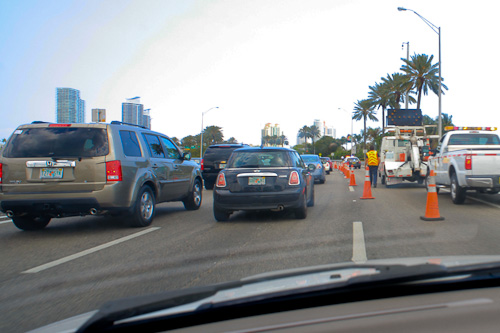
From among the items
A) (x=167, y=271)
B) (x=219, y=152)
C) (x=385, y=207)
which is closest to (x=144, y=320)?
(x=167, y=271)

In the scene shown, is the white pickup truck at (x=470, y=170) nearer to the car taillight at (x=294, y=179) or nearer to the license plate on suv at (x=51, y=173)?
the car taillight at (x=294, y=179)

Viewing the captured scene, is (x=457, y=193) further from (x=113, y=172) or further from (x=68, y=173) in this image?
(x=68, y=173)

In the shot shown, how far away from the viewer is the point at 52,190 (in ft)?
22.9

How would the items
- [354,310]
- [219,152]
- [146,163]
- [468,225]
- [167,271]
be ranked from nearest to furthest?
1. [354,310]
2. [167,271]
3. [468,225]
4. [146,163]
5. [219,152]

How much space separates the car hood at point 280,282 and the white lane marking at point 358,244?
242 centimetres

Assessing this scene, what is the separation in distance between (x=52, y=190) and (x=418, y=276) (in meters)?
6.45

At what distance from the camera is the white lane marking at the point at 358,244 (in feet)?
16.9

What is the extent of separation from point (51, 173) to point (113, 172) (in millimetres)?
990

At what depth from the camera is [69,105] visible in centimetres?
2670

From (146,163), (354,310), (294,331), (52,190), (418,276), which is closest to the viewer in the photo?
(294,331)

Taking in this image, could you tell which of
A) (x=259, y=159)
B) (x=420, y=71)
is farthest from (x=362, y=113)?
(x=259, y=159)

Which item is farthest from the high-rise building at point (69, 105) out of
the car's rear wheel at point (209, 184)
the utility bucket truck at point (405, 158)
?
the utility bucket truck at point (405, 158)

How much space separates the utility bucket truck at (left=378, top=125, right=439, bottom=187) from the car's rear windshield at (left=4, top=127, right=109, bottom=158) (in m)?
12.7

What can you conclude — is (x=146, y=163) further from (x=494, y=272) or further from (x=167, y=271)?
(x=494, y=272)
